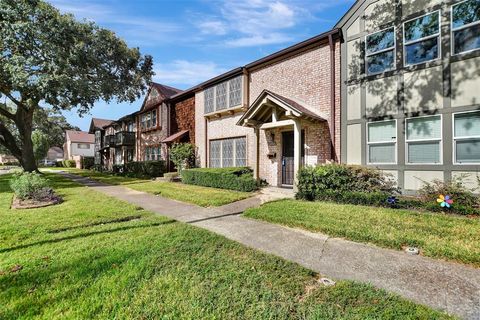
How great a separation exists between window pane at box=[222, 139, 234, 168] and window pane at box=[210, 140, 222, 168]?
18.7 inches

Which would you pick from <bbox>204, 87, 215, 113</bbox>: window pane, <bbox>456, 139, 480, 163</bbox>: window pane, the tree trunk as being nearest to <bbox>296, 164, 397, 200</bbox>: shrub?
<bbox>456, 139, 480, 163</bbox>: window pane

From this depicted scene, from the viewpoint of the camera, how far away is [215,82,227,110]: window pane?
14.9 metres

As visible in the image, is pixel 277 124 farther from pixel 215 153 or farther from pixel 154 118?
pixel 154 118

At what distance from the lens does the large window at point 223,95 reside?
46.5 ft

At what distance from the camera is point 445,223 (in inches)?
217

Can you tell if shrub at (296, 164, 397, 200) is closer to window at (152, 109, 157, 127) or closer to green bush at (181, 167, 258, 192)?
green bush at (181, 167, 258, 192)

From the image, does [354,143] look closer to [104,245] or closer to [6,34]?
[104,245]

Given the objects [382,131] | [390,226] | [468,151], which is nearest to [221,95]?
[382,131]

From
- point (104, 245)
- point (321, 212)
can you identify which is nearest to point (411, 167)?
point (321, 212)

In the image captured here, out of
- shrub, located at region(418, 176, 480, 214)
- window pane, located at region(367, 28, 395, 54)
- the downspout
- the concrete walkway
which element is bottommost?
the concrete walkway

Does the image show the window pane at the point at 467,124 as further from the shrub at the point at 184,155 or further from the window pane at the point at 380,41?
the shrub at the point at 184,155

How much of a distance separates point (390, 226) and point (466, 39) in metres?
6.31

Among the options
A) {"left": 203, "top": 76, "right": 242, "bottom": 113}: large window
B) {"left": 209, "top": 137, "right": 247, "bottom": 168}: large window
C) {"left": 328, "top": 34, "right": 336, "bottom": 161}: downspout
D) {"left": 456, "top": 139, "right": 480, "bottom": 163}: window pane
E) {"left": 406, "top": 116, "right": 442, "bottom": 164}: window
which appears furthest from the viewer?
{"left": 203, "top": 76, "right": 242, "bottom": 113}: large window

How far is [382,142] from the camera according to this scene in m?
8.96
